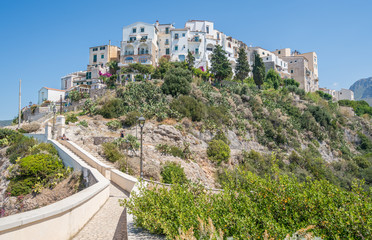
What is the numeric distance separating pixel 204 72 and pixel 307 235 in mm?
49380

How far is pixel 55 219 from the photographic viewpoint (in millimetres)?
5734

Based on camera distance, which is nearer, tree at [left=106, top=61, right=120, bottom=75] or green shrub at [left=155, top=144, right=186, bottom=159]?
green shrub at [left=155, top=144, right=186, bottom=159]

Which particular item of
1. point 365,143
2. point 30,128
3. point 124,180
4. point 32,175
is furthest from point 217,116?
point 365,143

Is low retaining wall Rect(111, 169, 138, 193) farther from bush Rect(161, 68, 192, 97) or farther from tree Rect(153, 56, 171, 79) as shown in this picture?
tree Rect(153, 56, 171, 79)

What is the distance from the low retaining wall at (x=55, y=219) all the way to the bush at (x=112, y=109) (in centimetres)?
2451

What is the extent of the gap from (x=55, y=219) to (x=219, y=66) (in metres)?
47.3

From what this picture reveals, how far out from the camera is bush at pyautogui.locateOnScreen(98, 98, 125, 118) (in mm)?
32594

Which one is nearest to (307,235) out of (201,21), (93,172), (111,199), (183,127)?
(111,199)

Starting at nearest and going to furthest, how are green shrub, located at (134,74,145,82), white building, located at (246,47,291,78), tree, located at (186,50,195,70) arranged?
green shrub, located at (134,74,145,82) < tree, located at (186,50,195,70) < white building, located at (246,47,291,78)

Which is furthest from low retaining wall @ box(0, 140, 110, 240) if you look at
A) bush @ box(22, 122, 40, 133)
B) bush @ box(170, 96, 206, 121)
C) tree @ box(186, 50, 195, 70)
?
tree @ box(186, 50, 195, 70)

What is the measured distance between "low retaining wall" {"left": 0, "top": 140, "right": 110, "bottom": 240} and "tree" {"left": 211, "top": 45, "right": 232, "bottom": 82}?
43751 mm

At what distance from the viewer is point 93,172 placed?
12914 mm

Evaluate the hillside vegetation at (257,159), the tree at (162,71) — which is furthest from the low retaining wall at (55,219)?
the tree at (162,71)

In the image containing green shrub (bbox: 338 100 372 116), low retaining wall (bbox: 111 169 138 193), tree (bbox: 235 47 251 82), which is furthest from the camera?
green shrub (bbox: 338 100 372 116)
